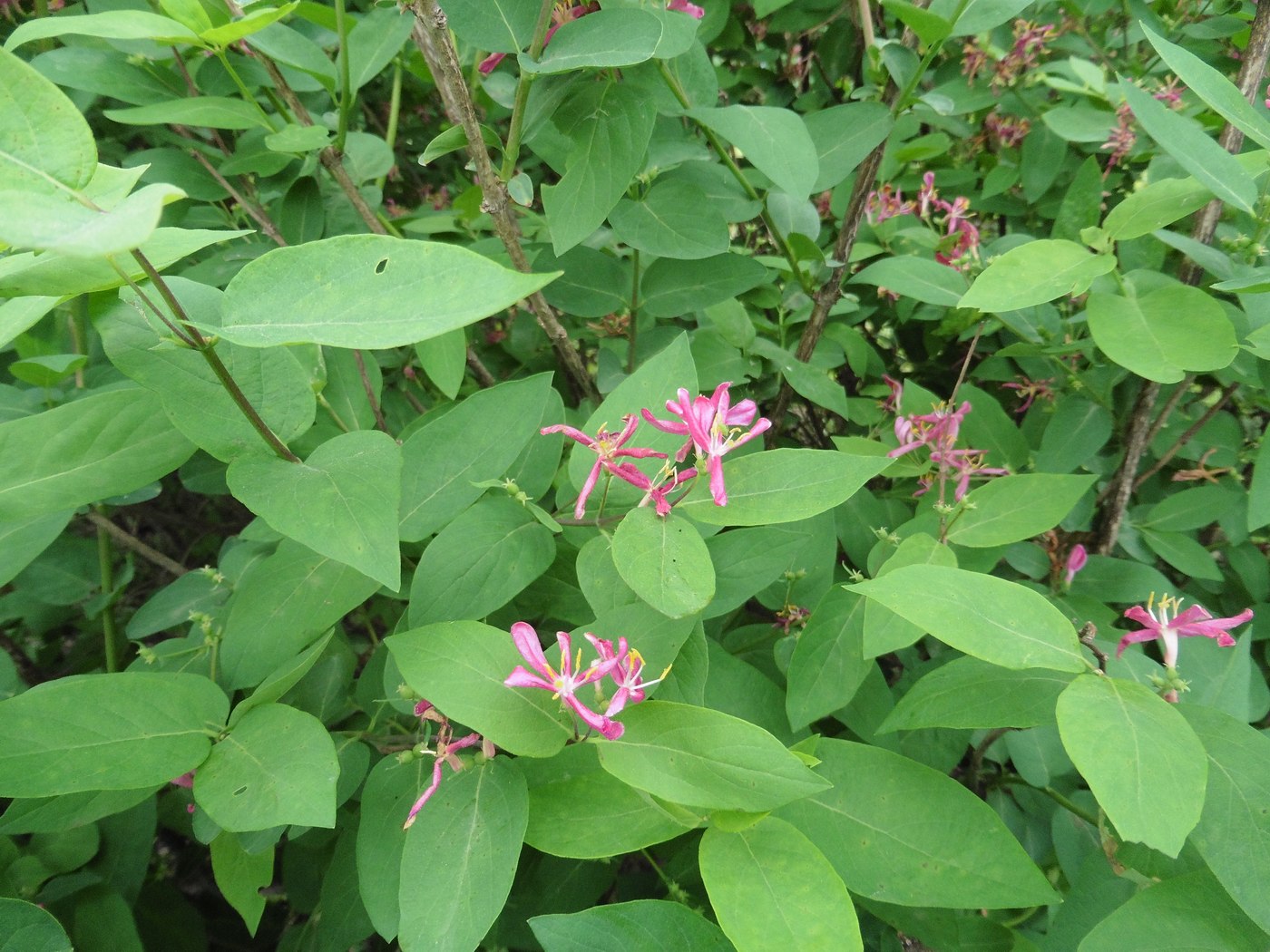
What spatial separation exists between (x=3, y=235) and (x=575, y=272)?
776mm

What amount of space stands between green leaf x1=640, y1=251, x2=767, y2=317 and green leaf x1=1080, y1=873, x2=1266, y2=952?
0.76 m

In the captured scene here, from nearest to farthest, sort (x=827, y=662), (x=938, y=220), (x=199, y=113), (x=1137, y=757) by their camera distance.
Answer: (x=1137, y=757), (x=827, y=662), (x=199, y=113), (x=938, y=220)

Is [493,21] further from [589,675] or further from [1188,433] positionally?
[1188,433]

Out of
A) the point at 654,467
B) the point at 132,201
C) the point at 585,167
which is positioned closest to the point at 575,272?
the point at 585,167

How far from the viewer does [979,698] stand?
70cm

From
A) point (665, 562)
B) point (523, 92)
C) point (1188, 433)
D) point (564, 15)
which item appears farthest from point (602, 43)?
point (1188, 433)

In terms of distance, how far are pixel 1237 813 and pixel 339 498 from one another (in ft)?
2.41

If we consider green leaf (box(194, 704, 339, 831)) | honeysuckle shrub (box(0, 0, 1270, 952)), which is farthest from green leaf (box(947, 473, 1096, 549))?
green leaf (box(194, 704, 339, 831))

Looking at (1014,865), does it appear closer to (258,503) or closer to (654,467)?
(654,467)

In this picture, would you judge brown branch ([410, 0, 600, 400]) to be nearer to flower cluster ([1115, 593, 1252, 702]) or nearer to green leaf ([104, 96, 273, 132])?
green leaf ([104, 96, 273, 132])

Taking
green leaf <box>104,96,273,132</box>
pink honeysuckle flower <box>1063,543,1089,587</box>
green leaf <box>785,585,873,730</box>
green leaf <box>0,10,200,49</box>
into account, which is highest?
green leaf <box>0,10,200,49</box>

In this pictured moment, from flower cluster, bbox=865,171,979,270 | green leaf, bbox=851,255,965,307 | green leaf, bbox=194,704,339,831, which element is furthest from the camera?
flower cluster, bbox=865,171,979,270

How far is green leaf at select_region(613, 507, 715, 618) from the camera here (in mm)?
555

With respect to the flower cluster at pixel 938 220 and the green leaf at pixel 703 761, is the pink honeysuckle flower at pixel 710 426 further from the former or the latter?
the flower cluster at pixel 938 220
